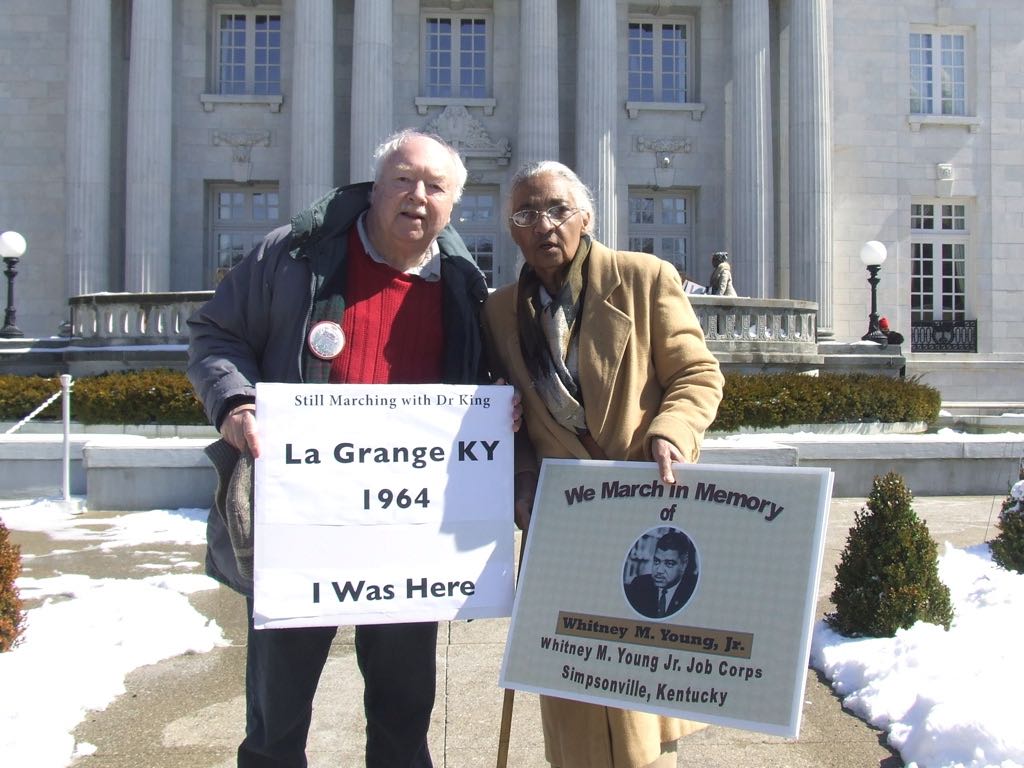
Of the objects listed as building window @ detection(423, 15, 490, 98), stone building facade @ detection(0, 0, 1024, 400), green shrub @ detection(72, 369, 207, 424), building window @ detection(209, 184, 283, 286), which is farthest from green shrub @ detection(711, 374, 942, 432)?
building window @ detection(209, 184, 283, 286)

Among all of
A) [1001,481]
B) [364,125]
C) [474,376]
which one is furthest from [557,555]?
[364,125]

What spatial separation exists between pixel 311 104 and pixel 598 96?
7112mm

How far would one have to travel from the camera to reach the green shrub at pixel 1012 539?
643 centimetres

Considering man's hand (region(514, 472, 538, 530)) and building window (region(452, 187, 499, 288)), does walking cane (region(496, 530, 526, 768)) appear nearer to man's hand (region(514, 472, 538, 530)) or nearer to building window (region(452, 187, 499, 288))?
man's hand (region(514, 472, 538, 530))

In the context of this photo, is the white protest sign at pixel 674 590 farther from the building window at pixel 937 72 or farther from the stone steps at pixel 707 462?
the building window at pixel 937 72

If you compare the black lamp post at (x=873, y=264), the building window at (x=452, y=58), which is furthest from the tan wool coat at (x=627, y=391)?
the building window at (x=452, y=58)

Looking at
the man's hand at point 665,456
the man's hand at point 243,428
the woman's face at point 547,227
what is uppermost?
the woman's face at point 547,227

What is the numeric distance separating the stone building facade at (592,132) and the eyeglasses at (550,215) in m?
19.0

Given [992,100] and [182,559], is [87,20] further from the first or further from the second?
[992,100]

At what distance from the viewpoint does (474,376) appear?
3.20 metres

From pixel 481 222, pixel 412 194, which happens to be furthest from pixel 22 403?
pixel 481 222

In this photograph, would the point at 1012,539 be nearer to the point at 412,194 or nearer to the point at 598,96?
the point at 412,194

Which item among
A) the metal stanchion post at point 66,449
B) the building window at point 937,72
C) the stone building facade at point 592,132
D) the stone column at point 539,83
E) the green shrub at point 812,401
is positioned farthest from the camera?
the building window at point 937,72

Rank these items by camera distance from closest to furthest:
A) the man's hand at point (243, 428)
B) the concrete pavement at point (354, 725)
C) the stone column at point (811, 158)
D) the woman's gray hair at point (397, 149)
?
the man's hand at point (243, 428)
the woman's gray hair at point (397, 149)
the concrete pavement at point (354, 725)
the stone column at point (811, 158)
